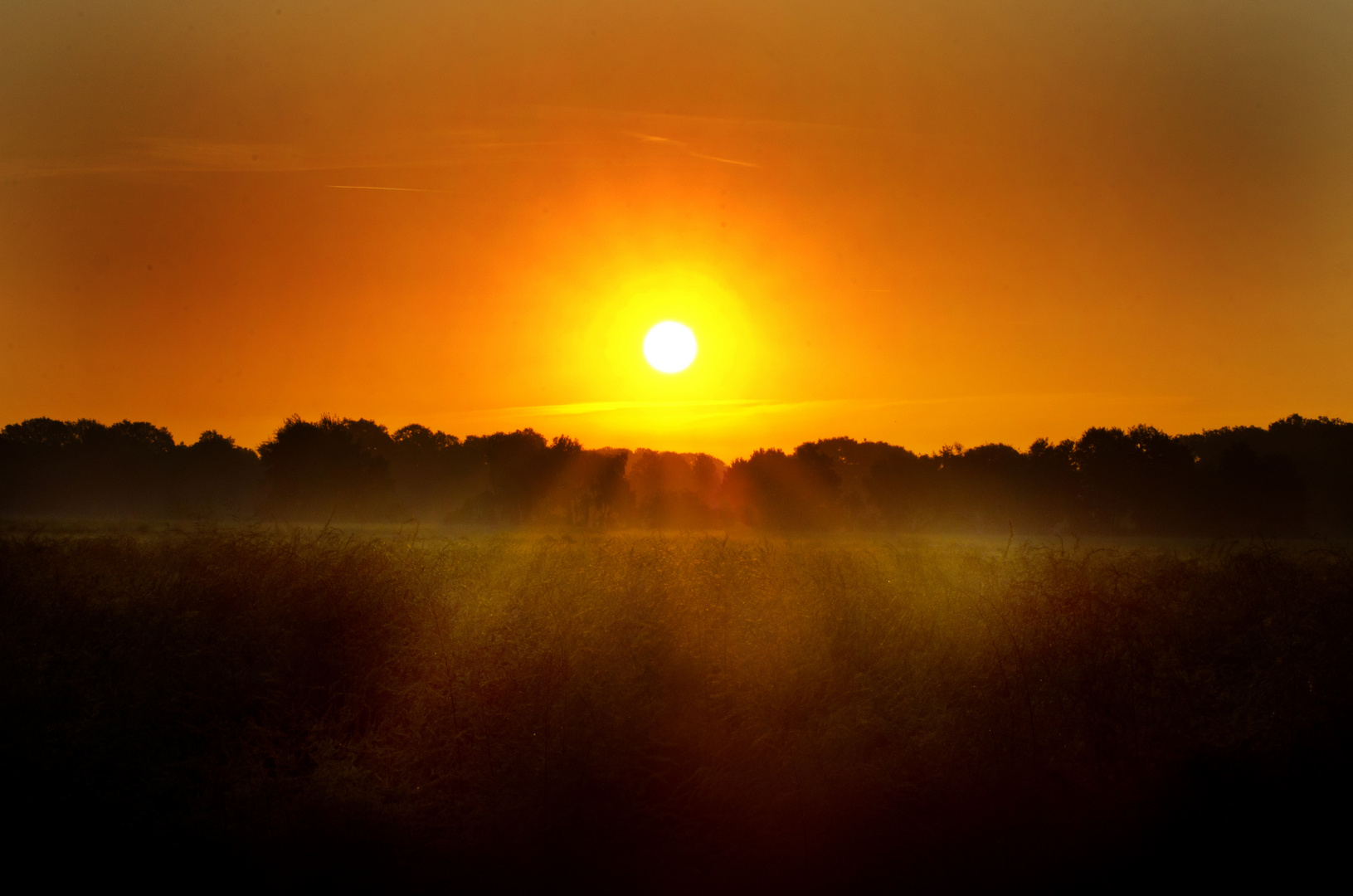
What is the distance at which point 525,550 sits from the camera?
14422mm

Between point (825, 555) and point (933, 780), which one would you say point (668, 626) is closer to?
point (933, 780)

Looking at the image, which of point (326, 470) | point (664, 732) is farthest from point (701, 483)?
point (664, 732)

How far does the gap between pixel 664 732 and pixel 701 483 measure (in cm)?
3952

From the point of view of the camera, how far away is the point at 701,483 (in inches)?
1831

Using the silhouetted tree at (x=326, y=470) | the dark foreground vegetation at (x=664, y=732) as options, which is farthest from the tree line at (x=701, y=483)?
the dark foreground vegetation at (x=664, y=732)

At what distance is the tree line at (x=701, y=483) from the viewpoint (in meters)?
36.6

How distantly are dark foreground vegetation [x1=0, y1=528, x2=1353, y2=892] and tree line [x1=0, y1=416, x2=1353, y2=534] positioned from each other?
83.7ft

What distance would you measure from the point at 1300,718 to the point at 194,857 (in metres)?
9.13

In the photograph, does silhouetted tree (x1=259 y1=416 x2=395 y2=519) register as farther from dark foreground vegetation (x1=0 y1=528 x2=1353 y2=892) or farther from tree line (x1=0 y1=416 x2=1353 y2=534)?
dark foreground vegetation (x1=0 y1=528 x2=1353 y2=892)

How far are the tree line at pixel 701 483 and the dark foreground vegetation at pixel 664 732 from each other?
25514 millimetres

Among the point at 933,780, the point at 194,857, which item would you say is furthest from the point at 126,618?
the point at 933,780

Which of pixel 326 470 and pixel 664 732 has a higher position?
pixel 326 470

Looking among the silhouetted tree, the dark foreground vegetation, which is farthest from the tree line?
the dark foreground vegetation

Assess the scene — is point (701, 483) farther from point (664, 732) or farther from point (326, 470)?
point (664, 732)
